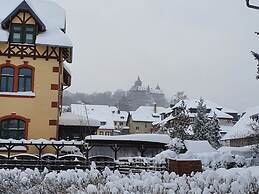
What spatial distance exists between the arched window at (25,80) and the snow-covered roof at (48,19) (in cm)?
205

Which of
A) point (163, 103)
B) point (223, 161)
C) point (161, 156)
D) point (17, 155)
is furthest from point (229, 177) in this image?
point (163, 103)

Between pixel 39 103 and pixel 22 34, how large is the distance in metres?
4.56

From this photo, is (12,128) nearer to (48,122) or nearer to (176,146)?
(48,122)

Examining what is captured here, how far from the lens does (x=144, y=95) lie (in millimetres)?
151125

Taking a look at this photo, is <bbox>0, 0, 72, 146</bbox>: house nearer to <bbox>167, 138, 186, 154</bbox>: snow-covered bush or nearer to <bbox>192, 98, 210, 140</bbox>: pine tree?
<bbox>167, 138, 186, 154</bbox>: snow-covered bush

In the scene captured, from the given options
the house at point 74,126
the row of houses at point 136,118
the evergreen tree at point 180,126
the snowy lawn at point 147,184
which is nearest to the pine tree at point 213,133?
the evergreen tree at point 180,126

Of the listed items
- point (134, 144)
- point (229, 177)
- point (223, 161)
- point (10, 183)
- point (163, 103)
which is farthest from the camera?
point (163, 103)

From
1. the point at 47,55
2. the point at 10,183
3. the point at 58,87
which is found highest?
the point at 47,55

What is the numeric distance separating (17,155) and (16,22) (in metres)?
8.64

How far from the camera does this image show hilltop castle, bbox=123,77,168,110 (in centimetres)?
14250

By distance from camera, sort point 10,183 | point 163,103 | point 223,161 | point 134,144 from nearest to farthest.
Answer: point 10,183 < point 223,161 < point 134,144 < point 163,103

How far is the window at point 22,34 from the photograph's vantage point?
2656 centimetres

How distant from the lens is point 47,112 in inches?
1044

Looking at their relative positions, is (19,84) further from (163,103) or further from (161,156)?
(163,103)
